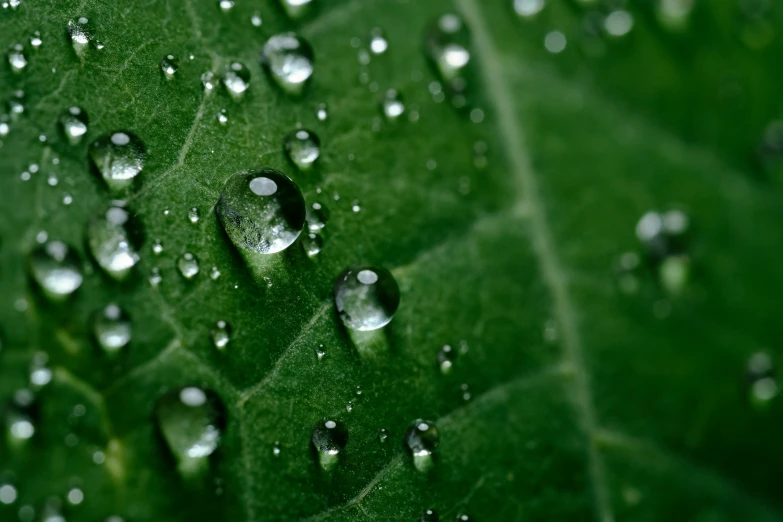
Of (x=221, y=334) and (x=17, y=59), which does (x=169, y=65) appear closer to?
(x=17, y=59)

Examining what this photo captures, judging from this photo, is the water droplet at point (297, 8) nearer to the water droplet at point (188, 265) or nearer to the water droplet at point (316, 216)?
the water droplet at point (316, 216)

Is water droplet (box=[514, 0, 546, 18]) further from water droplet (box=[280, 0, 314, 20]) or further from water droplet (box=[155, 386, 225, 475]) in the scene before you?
water droplet (box=[155, 386, 225, 475])

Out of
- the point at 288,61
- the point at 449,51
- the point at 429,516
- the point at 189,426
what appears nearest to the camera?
the point at 189,426

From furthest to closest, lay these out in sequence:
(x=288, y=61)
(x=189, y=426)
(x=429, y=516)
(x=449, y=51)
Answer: (x=449, y=51) → (x=288, y=61) → (x=429, y=516) → (x=189, y=426)

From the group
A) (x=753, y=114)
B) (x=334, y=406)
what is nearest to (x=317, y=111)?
(x=334, y=406)

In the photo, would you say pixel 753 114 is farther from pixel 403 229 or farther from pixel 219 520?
pixel 219 520

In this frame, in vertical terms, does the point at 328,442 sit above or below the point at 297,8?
below

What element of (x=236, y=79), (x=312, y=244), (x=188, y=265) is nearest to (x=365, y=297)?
(x=312, y=244)
